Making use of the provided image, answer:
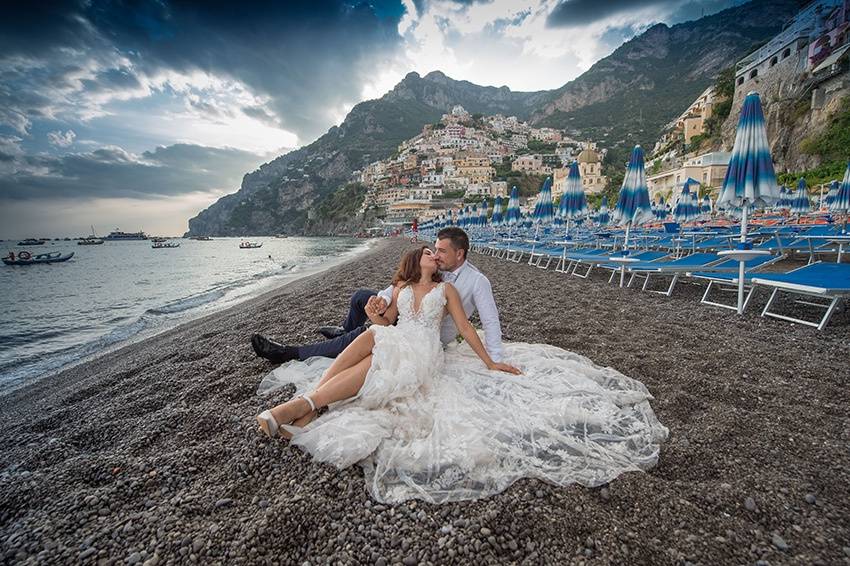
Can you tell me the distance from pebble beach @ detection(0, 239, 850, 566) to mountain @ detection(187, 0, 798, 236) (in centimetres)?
8960

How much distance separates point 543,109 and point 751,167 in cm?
16038

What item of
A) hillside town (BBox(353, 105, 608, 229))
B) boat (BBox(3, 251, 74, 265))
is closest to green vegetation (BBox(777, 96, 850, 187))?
hillside town (BBox(353, 105, 608, 229))

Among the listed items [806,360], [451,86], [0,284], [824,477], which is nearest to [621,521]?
[824,477]

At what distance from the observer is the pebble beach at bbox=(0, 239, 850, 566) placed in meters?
1.51

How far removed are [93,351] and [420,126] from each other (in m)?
148

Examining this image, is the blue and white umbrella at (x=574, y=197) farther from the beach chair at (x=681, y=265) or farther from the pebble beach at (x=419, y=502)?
the pebble beach at (x=419, y=502)

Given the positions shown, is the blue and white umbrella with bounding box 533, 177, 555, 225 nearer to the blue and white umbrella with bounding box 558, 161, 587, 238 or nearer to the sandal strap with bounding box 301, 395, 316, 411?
the blue and white umbrella with bounding box 558, 161, 587, 238

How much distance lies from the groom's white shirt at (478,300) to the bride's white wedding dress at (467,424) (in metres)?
0.20

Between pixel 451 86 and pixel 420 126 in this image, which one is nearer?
pixel 420 126

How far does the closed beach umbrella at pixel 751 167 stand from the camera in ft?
16.1

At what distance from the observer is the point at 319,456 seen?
2023mm

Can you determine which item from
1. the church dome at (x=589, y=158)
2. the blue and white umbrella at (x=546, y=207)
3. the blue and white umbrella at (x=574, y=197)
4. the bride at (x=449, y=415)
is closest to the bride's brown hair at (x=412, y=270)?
the bride at (x=449, y=415)

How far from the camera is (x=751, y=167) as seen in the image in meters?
4.99

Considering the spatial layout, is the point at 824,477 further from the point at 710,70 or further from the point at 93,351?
the point at 710,70
